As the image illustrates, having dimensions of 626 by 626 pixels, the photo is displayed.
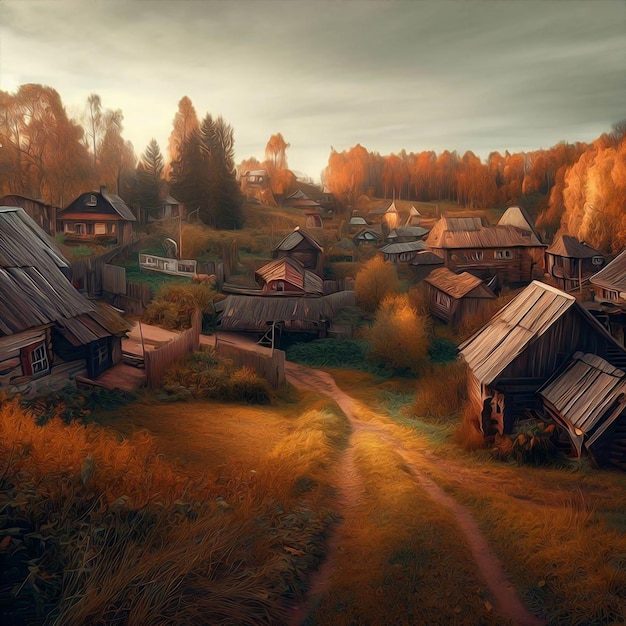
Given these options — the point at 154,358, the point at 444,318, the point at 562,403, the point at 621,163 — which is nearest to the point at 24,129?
the point at 154,358

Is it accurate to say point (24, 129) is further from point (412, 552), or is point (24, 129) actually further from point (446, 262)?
point (412, 552)

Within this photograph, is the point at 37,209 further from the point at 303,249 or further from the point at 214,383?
the point at 214,383

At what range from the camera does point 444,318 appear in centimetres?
4038

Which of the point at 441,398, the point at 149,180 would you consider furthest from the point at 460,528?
the point at 149,180

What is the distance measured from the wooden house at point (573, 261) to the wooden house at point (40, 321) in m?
39.9

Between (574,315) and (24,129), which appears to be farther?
(24,129)

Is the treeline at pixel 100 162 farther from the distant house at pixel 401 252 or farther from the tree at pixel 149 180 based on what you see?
the distant house at pixel 401 252

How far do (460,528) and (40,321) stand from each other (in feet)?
45.1

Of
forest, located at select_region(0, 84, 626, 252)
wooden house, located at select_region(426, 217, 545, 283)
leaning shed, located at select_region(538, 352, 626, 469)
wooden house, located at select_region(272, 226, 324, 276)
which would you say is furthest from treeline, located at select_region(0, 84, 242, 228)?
leaning shed, located at select_region(538, 352, 626, 469)

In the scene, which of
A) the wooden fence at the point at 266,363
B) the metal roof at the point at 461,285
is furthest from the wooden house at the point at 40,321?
the metal roof at the point at 461,285

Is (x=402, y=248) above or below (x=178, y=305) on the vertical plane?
above

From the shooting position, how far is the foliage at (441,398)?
73.3 feet

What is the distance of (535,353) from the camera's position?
17047 millimetres

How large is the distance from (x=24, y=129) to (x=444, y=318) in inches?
1487
